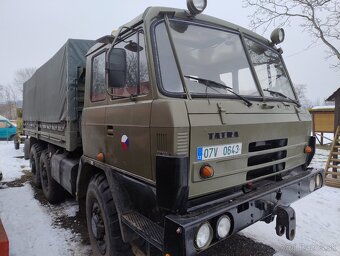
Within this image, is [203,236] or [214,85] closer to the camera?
[203,236]

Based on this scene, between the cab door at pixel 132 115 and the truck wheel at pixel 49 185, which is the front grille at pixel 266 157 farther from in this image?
the truck wheel at pixel 49 185

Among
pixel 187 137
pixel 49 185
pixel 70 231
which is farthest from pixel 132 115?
A: pixel 49 185

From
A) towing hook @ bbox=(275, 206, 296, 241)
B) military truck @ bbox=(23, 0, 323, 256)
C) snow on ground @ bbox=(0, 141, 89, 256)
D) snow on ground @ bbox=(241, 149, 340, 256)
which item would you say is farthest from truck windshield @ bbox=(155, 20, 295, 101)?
snow on ground @ bbox=(0, 141, 89, 256)

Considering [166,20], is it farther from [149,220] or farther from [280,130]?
[149,220]

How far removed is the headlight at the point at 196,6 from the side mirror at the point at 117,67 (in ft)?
2.40

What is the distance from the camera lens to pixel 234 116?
2.49 m

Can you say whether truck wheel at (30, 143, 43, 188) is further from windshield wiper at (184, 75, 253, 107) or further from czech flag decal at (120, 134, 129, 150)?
windshield wiper at (184, 75, 253, 107)

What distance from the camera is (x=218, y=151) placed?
92.4 inches

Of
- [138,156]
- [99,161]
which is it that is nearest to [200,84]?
[138,156]

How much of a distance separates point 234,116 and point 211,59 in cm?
75

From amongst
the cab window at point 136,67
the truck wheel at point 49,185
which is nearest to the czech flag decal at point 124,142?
the cab window at point 136,67

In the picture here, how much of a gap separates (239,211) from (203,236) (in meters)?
0.47

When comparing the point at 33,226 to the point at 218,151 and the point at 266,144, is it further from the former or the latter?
the point at 266,144

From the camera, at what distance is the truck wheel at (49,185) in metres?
5.59
